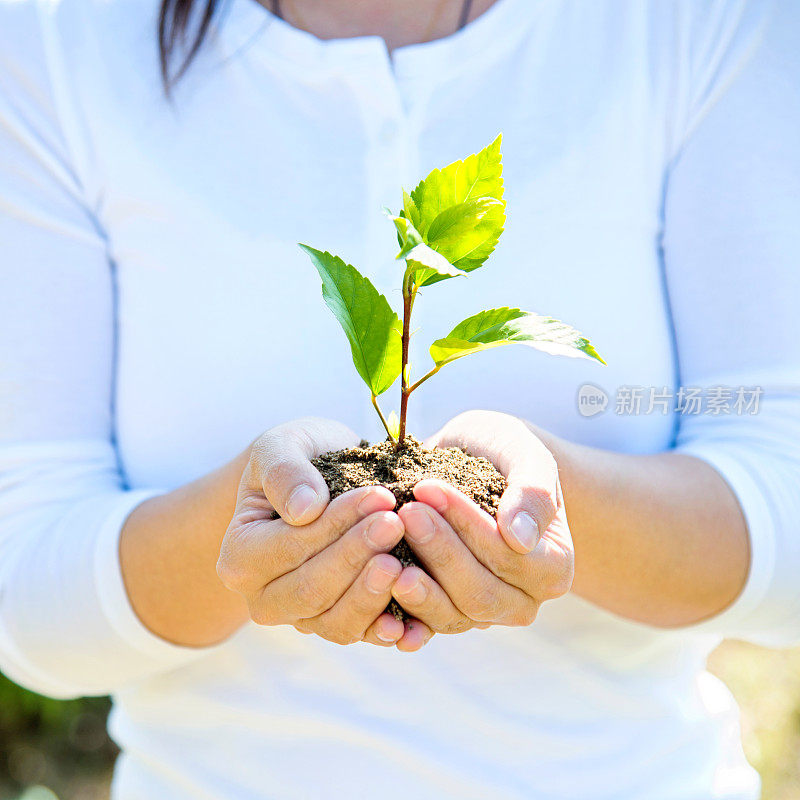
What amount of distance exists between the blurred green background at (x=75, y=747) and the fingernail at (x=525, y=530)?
2.88 metres

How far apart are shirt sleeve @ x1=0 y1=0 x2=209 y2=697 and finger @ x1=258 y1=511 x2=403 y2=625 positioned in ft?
Answer: 1.69

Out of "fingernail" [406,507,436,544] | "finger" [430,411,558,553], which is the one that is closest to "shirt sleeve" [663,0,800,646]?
"finger" [430,411,558,553]

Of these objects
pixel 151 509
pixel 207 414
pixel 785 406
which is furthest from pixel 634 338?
pixel 151 509

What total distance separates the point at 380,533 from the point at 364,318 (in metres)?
0.29

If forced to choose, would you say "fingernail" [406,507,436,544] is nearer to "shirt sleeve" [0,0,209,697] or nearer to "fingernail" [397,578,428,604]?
"fingernail" [397,578,428,604]

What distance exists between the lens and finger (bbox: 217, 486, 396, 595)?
968 millimetres

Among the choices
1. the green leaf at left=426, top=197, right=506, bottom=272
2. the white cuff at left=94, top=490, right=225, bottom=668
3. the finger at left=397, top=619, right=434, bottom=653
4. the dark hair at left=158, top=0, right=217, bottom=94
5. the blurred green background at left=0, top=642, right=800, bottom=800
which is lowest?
the blurred green background at left=0, top=642, right=800, bottom=800

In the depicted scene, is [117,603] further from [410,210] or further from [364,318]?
[410,210]

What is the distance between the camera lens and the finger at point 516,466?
949 mm

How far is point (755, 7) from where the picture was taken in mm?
1489

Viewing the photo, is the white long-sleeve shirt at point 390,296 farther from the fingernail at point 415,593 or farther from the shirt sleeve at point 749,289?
the fingernail at point 415,593

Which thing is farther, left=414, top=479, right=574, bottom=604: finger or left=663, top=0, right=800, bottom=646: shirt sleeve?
left=663, top=0, right=800, bottom=646: shirt sleeve

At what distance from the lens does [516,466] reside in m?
1.09
